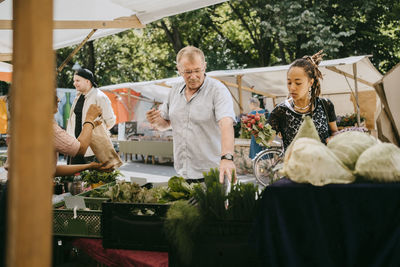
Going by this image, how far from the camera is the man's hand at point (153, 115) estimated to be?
8.82 ft

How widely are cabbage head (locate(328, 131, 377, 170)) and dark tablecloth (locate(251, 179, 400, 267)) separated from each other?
0.12 metres

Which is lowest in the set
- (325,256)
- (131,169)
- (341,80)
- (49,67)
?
(131,169)

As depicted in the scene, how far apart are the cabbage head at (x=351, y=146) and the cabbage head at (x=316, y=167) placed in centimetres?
5

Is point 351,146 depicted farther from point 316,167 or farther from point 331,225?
point 331,225

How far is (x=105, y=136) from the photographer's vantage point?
348 cm

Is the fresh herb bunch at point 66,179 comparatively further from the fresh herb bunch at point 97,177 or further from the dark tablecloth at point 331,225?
the dark tablecloth at point 331,225

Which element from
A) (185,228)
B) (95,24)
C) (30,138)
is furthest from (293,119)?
(30,138)

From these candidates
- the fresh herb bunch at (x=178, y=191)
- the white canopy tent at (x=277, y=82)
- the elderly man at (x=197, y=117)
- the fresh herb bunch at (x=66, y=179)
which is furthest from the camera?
the white canopy tent at (x=277, y=82)

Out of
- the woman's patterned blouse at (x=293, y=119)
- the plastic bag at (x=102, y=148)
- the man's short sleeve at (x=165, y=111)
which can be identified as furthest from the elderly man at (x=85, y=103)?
the woman's patterned blouse at (x=293, y=119)

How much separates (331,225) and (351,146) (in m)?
0.33

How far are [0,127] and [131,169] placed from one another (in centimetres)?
598

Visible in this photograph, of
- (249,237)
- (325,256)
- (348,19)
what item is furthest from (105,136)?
(348,19)

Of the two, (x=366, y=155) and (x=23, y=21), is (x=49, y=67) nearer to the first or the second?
(x=23, y=21)

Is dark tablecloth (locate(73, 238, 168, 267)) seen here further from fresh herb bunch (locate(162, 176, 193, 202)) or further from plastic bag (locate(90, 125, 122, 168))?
plastic bag (locate(90, 125, 122, 168))
